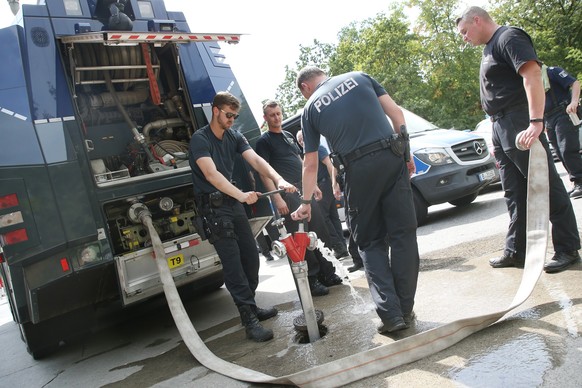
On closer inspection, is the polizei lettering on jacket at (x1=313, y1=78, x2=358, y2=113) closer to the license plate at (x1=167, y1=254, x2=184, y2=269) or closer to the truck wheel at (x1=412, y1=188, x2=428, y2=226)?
the license plate at (x1=167, y1=254, x2=184, y2=269)

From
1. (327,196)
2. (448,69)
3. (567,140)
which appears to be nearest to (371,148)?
(327,196)

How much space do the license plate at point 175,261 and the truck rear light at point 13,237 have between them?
1183mm

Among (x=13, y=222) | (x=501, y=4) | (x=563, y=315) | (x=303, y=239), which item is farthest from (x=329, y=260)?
(x=501, y=4)

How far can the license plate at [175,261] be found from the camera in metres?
4.31

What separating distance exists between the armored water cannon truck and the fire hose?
3.50 feet

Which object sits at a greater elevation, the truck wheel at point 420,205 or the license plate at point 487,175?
the license plate at point 487,175

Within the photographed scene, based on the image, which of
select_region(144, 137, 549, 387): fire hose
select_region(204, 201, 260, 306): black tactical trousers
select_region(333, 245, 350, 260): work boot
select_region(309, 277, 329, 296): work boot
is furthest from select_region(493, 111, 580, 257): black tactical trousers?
select_region(333, 245, 350, 260): work boot

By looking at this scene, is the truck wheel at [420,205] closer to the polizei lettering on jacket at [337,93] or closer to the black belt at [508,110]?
the black belt at [508,110]

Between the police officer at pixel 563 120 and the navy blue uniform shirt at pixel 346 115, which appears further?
the police officer at pixel 563 120

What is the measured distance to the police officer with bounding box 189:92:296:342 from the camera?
377cm

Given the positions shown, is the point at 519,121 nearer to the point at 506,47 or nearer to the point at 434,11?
the point at 506,47

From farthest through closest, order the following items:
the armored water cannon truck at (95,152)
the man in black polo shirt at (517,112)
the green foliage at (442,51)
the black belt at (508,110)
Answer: the green foliage at (442,51) < the armored water cannon truck at (95,152) < the black belt at (508,110) < the man in black polo shirt at (517,112)

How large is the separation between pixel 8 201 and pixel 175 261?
4.69 feet

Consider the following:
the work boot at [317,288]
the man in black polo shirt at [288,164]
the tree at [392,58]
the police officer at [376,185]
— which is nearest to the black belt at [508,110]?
the police officer at [376,185]
